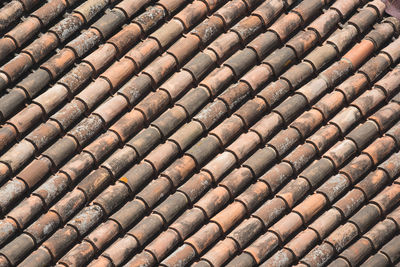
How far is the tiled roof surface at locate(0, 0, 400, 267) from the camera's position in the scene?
9508mm

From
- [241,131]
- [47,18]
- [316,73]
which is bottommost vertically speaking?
[241,131]

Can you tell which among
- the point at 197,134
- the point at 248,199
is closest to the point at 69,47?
the point at 197,134

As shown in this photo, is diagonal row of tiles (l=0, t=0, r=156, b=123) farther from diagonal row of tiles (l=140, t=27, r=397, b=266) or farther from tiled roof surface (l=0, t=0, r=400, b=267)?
diagonal row of tiles (l=140, t=27, r=397, b=266)

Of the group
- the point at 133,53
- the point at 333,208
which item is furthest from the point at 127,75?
the point at 333,208

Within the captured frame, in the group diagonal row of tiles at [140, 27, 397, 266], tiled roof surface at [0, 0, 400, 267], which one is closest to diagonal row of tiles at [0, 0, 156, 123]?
tiled roof surface at [0, 0, 400, 267]

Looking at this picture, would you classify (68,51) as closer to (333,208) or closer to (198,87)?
(198,87)

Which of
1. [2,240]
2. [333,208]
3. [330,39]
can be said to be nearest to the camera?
[2,240]

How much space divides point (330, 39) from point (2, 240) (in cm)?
476

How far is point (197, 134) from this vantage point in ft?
32.6

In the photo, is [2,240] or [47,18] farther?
[47,18]

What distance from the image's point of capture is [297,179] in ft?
32.7

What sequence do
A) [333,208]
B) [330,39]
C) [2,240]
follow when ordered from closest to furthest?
[2,240] < [333,208] < [330,39]

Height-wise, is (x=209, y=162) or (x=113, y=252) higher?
(x=209, y=162)

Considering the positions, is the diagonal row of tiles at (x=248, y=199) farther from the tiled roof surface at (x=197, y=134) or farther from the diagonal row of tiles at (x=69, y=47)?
the diagonal row of tiles at (x=69, y=47)
